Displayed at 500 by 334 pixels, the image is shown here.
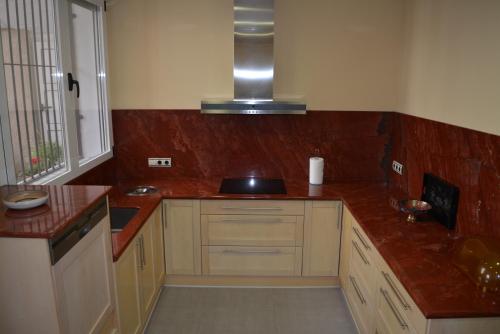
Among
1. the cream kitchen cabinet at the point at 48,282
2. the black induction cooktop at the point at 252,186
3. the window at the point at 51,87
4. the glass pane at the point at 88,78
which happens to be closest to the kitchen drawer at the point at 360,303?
the black induction cooktop at the point at 252,186

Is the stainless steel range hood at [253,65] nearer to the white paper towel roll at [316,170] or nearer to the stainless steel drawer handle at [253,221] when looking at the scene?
the white paper towel roll at [316,170]

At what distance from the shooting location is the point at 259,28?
9.95 feet

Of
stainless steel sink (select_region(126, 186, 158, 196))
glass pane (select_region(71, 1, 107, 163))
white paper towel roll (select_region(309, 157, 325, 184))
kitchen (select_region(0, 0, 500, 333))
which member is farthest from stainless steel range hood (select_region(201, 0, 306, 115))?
glass pane (select_region(71, 1, 107, 163))

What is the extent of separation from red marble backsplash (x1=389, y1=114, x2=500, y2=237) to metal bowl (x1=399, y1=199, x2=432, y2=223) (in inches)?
8.2

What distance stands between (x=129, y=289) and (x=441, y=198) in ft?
6.70

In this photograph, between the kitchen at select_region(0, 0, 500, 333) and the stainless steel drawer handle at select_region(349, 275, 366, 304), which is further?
the stainless steel drawer handle at select_region(349, 275, 366, 304)

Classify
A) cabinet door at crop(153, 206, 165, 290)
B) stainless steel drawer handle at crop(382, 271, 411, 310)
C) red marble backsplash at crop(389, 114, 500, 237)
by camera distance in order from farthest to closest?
1. cabinet door at crop(153, 206, 165, 290)
2. red marble backsplash at crop(389, 114, 500, 237)
3. stainless steel drawer handle at crop(382, 271, 411, 310)

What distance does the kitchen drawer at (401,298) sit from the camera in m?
1.63

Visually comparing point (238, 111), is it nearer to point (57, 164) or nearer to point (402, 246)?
point (57, 164)

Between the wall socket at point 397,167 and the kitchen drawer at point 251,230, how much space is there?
0.95m

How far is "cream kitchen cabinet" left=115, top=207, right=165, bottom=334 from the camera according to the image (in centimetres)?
215

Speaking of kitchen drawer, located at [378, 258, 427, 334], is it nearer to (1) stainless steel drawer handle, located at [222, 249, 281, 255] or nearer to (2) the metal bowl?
(2) the metal bowl

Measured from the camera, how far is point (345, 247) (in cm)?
302

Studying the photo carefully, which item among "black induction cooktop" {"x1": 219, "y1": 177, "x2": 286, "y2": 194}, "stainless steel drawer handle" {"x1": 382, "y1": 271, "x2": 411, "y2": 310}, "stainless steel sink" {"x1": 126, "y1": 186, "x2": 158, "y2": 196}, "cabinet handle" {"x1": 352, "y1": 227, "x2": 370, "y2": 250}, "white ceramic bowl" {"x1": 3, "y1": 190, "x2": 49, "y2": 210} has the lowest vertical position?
"stainless steel drawer handle" {"x1": 382, "y1": 271, "x2": 411, "y2": 310}
